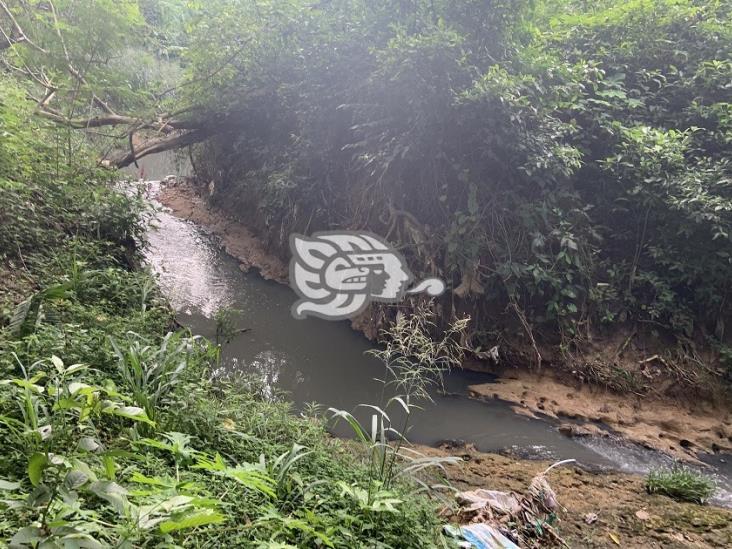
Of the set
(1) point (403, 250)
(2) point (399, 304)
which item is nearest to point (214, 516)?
(2) point (399, 304)

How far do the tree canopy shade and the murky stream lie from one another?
1.16m

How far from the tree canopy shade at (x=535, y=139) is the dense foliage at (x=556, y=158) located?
0.07 feet

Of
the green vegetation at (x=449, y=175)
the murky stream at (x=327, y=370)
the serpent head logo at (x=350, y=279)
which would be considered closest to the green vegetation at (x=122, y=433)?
the green vegetation at (x=449, y=175)

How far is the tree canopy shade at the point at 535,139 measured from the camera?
201 inches

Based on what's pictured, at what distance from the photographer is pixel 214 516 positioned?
120 centimetres

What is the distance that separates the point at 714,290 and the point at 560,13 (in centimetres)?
467

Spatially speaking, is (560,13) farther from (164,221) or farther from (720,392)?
(164,221)

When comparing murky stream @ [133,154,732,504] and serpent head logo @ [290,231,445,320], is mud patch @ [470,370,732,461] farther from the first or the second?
serpent head logo @ [290,231,445,320]

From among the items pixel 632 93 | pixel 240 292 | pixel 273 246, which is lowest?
pixel 240 292

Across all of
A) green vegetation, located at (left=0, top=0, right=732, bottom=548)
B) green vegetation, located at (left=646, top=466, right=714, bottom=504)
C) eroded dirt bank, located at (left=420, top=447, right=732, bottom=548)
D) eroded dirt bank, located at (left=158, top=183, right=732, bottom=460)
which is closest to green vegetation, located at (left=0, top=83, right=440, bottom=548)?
green vegetation, located at (left=0, top=0, right=732, bottom=548)

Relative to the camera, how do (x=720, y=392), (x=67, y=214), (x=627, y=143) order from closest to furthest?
(x=67, y=214)
(x=720, y=392)
(x=627, y=143)

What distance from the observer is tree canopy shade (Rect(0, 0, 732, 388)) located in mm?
5098

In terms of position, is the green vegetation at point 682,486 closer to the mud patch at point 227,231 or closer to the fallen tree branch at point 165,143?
the mud patch at point 227,231

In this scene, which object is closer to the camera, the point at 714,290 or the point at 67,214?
the point at 67,214
